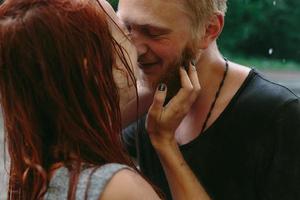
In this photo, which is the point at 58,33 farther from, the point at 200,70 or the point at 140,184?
the point at 200,70

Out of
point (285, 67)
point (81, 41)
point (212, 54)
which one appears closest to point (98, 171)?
point (81, 41)

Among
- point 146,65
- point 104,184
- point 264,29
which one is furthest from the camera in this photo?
point 264,29

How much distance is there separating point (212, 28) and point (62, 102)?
630mm

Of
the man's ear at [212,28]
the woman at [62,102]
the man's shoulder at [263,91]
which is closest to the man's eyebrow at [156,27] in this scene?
the man's ear at [212,28]

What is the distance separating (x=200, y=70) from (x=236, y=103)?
14cm

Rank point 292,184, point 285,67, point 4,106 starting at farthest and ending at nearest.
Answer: point 285,67, point 292,184, point 4,106

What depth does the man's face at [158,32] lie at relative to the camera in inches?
64.5

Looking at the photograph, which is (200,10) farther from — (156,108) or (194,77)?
(156,108)

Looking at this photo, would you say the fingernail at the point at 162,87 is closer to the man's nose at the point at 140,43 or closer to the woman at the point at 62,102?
the man's nose at the point at 140,43

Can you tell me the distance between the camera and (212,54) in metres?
1.75

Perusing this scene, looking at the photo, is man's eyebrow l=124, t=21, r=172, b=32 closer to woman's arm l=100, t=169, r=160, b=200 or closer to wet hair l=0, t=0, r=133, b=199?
wet hair l=0, t=0, r=133, b=199

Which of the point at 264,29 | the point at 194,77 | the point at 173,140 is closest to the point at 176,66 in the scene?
the point at 194,77

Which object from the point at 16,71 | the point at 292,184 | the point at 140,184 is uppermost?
the point at 16,71

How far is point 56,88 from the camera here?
3.90 ft
